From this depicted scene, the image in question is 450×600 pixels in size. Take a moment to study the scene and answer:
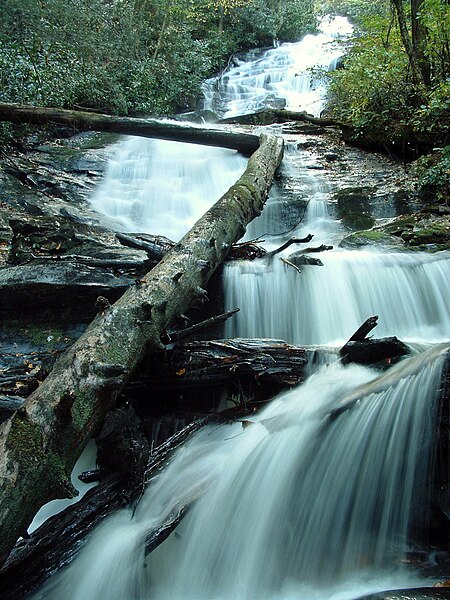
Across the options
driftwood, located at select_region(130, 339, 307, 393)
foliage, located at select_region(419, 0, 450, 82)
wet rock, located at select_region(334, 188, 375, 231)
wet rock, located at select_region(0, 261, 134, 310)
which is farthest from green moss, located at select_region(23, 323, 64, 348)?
foliage, located at select_region(419, 0, 450, 82)

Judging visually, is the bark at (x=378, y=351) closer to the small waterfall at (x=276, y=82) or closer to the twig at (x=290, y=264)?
the twig at (x=290, y=264)

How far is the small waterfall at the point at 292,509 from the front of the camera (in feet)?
9.31

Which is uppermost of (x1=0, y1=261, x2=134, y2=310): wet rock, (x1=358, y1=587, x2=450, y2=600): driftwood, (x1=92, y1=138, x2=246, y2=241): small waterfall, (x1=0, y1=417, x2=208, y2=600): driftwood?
(x1=92, y1=138, x2=246, y2=241): small waterfall

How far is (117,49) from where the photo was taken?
45.1 ft

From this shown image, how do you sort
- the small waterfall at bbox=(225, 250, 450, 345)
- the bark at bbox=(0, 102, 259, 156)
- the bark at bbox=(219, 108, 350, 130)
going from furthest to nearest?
the bark at bbox=(219, 108, 350, 130)
the bark at bbox=(0, 102, 259, 156)
the small waterfall at bbox=(225, 250, 450, 345)

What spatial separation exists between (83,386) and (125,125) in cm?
696

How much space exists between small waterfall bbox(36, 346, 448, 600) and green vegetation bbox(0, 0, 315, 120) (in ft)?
29.4

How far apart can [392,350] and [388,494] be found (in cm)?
129

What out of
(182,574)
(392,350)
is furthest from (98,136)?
(182,574)

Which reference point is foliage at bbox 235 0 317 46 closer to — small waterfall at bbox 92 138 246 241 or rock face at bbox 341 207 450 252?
small waterfall at bbox 92 138 246 241

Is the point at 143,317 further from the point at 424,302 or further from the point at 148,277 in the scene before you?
the point at 424,302

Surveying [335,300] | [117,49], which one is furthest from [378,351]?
[117,49]

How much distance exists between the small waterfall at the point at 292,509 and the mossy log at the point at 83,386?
77 centimetres

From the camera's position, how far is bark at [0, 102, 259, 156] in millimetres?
8031
